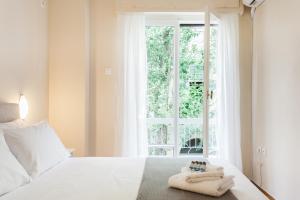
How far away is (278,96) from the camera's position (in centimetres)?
327

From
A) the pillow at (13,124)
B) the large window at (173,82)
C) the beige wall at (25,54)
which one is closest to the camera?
the pillow at (13,124)

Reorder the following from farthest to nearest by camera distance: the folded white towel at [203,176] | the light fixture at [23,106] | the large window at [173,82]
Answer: the large window at [173,82] → the light fixture at [23,106] → the folded white towel at [203,176]

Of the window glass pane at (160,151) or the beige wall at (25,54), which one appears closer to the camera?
the beige wall at (25,54)

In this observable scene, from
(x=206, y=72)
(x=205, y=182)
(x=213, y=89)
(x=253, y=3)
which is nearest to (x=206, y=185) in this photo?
(x=205, y=182)

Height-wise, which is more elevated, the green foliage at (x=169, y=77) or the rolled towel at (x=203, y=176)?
the green foliage at (x=169, y=77)

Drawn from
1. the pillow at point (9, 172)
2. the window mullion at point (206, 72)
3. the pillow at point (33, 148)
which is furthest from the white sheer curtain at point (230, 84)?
the pillow at point (9, 172)

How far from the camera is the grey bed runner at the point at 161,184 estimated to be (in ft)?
5.61

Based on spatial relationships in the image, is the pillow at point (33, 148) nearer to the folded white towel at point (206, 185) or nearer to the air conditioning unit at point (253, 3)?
the folded white towel at point (206, 185)

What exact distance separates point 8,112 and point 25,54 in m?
0.80

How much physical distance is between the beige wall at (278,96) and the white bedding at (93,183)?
0.91 metres

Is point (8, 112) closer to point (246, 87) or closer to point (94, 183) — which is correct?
point (94, 183)

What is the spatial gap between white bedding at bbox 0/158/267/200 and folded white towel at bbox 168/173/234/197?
0.24 ft

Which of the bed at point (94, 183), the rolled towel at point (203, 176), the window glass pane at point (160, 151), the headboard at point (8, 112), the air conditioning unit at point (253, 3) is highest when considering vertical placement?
the air conditioning unit at point (253, 3)

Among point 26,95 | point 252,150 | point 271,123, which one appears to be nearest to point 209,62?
point 271,123
